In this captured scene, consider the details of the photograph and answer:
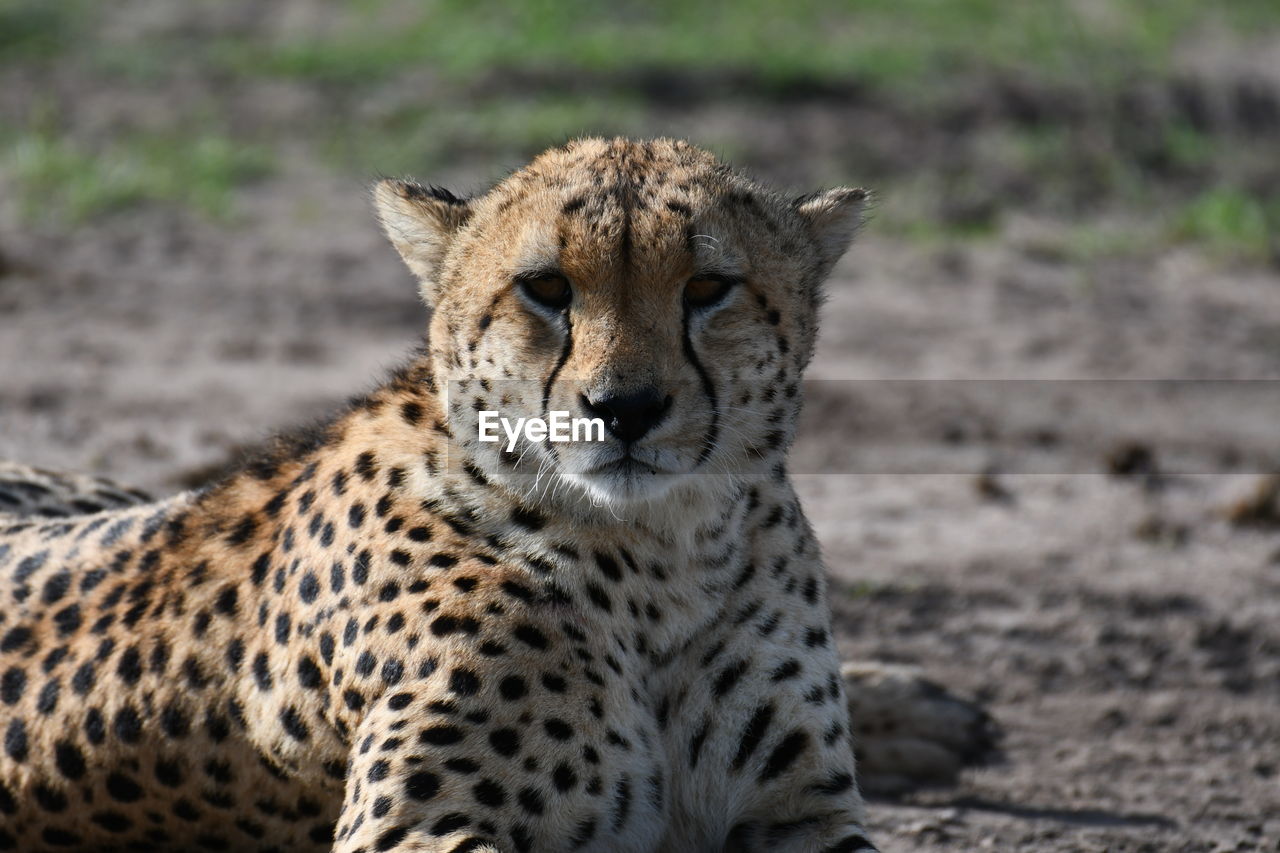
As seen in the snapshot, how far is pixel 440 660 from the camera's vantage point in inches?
109

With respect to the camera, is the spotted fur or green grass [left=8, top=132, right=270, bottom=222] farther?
green grass [left=8, top=132, right=270, bottom=222]

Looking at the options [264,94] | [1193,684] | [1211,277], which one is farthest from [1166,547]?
[264,94]

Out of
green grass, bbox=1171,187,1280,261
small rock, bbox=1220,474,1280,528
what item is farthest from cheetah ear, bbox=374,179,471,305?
green grass, bbox=1171,187,1280,261

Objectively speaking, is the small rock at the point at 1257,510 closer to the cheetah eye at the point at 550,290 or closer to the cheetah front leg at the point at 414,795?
the cheetah eye at the point at 550,290

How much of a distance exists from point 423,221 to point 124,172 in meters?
5.45

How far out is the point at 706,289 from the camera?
9.18 ft

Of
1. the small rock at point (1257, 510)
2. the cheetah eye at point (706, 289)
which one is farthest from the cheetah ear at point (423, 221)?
the small rock at point (1257, 510)

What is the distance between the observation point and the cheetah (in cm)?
273

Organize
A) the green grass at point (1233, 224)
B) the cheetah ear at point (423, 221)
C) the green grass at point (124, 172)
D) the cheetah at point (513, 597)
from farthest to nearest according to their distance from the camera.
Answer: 1. the green grass at point (124, 172)
2. the green grass at point (1233, 224)
3. the cheetah ear at point (423, 221)
4. the cheetah at point (513, 597)

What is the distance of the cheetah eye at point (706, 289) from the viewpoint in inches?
110

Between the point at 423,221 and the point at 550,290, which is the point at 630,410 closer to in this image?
the point at 550,290

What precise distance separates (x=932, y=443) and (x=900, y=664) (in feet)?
5.55

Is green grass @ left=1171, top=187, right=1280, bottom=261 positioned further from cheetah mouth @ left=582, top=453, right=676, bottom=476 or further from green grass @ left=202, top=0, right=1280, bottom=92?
cheetah mouth @ left=582, top=453, right=676, bottom=476

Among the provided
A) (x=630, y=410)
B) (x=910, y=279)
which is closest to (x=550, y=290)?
(x=630, y=410)
